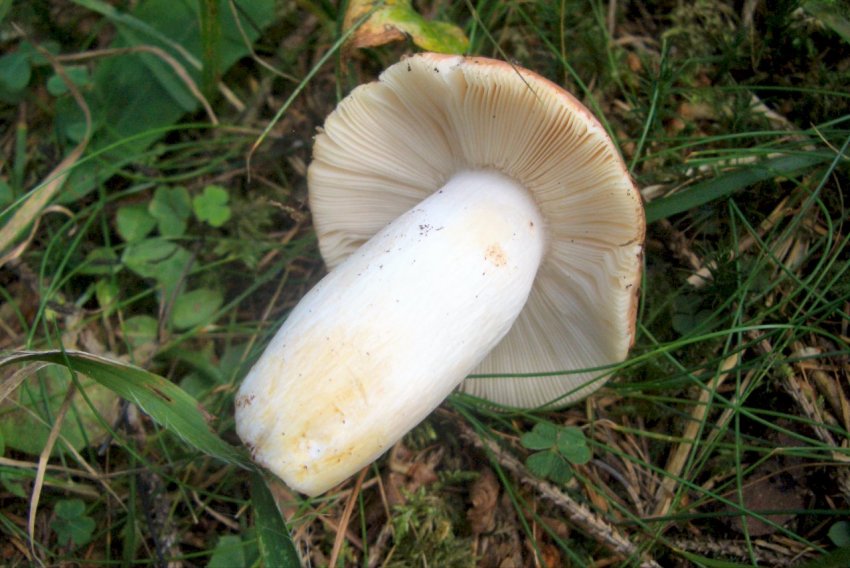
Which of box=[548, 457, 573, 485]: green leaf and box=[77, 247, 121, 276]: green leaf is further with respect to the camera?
box=[77, 247, 121, 276]: green leaf

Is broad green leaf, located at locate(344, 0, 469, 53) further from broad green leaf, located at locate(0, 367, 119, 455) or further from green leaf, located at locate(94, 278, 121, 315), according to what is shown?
broad green leaf, located at locate(0, 367, 119, 455)

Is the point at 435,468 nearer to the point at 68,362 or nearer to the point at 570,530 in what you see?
the point at 570,530

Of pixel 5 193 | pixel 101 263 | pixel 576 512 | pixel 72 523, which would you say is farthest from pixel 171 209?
pixel 576 512

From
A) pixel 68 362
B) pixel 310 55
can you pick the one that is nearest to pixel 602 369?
pixel 68 362

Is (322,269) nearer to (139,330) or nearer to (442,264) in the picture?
(139,330)

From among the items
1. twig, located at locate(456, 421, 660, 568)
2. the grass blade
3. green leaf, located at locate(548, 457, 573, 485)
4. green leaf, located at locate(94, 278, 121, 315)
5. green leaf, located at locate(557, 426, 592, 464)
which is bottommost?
twig, located at locate(456, 421, 660, 568)

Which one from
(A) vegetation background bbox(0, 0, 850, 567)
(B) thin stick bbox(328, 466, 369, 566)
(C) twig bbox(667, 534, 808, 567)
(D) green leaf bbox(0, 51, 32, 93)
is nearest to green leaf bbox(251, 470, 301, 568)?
(A) vegetation background bbox(0, 0, 850, 567)

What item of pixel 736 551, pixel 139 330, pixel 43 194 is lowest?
pixel 736 551
